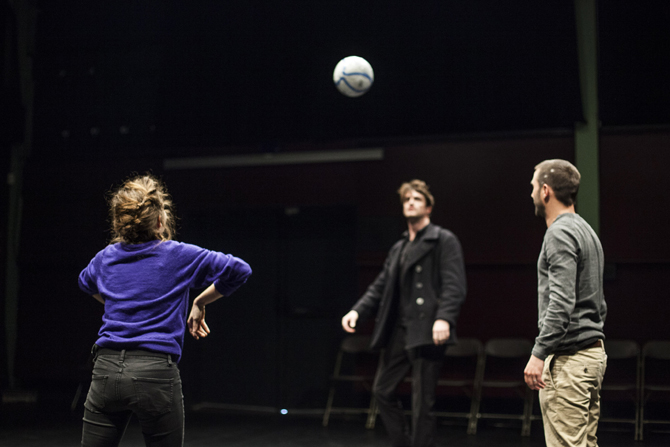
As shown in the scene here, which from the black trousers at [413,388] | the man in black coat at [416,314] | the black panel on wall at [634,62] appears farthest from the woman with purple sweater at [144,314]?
the black panel on wall at [634,62]

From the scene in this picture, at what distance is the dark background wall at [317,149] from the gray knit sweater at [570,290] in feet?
14.2

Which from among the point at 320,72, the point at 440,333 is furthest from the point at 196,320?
the point at 320,72

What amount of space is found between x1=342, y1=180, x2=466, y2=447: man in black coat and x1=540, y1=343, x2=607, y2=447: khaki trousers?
1608 millimetres

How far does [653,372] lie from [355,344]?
3.01 metres

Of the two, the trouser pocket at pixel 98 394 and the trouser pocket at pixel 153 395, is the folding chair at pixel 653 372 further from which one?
the trouser pocket at pixel 98 394

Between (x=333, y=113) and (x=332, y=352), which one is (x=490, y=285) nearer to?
(x=332, y=352)

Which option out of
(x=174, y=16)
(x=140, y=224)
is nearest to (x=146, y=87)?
(x=174, y=16)

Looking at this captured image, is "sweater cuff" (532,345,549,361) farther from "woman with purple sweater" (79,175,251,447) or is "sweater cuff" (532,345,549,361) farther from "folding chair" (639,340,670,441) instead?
"folding chair" (639,340,670,441)

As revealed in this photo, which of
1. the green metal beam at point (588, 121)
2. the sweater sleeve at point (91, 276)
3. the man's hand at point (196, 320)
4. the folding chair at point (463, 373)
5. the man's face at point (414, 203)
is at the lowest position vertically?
the folding chair at point (463, 373)

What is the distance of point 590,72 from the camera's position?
7.05m

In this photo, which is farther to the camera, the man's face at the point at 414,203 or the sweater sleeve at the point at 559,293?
the man's face at the point at 414,203

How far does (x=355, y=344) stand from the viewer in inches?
280

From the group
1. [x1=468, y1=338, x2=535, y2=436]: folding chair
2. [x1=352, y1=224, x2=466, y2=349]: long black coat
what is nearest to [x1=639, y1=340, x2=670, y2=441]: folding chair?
[x1=468, y1=338, x2=535, y2=436]: folding chair

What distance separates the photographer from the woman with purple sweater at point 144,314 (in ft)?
7.90
